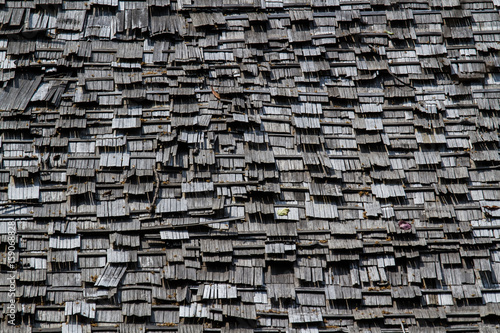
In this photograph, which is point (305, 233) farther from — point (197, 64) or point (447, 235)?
point (197, 64)

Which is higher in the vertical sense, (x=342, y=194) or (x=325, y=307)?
(x=342, y=194)

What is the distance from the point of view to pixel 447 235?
6480 mm

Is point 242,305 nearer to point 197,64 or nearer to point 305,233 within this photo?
point 305,233

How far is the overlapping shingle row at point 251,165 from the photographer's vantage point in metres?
6.09

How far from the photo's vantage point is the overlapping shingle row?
609 centimetres

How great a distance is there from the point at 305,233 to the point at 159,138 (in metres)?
2.28

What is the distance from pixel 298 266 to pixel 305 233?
0.43 m

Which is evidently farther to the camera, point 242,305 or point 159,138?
point 159,138

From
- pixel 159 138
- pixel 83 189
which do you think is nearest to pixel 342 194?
pixel 159 138

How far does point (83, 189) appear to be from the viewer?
20.9 feet

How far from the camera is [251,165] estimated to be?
662cm

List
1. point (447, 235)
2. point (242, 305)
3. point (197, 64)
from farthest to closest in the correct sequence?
point (197, 64) → point (447, 235) → point (242, 305)

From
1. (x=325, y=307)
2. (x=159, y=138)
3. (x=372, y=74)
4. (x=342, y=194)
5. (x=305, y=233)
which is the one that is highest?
(x=372, y=74)

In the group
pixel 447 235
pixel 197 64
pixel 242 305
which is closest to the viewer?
pixel 242 305
